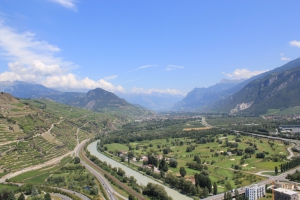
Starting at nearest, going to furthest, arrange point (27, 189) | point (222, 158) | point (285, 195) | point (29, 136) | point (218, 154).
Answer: point (285, 195)
point (27, 189)
point (222, 158)
point (218, 154)
point (29, 136)

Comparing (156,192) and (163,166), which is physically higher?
(163,166)

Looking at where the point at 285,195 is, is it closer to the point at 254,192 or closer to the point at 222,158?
the point at 254,192

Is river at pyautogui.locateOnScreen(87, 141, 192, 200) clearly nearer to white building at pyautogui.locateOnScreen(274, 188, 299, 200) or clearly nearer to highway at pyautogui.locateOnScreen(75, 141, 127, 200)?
highway at pyautogui.locateOnScreen(75, 141, 127, 200)

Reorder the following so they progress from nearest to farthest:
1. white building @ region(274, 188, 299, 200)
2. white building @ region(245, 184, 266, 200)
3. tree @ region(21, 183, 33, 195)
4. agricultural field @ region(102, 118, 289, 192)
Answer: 1. white building @ region(274, 188, 299, 200)
2. white building @ region(245, 184, 266, 200)
3. tree @ region(21, 183, 33, 195)
4. agricultural field @ region(102, 118, 289, 192)

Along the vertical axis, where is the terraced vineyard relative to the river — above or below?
above

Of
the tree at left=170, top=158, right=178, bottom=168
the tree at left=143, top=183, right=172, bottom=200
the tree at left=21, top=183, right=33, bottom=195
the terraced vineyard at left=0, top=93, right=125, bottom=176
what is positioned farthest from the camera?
the terraced vineyard at left=0, top=93, right=125, bottom=176

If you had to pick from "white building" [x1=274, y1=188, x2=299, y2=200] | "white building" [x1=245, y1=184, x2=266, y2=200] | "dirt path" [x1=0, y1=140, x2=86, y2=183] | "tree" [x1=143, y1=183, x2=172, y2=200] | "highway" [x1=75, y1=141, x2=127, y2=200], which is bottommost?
"dirt path" [x1=0, y1=140, x2=86, y2=183]

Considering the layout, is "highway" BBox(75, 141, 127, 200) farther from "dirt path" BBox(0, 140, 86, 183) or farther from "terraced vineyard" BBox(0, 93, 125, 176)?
"terraced vineyard" BBox(0, 93, 125, 176)

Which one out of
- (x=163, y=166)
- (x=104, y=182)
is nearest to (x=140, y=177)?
(x=163, y=166)

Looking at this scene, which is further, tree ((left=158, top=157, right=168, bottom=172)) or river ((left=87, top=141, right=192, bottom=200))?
tree ((left=158, top=157, right=168, bottom=172))

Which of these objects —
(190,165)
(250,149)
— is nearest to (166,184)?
(190,165)

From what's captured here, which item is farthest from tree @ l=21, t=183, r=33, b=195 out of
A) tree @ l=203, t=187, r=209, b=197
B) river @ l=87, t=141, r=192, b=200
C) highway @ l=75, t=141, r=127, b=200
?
tree @ l=203, t=187, r=209, b=197

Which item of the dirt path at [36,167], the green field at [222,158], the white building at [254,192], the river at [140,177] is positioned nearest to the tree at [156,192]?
the river at [140,177]
